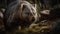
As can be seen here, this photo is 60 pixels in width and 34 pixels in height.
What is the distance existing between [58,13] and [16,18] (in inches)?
40.3

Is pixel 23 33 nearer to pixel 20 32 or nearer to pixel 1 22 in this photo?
pixel 20 32

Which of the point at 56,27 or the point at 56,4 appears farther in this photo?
the point at 56,4

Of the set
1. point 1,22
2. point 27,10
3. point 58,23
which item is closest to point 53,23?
point 58,23

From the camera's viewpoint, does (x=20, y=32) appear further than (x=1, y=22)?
No

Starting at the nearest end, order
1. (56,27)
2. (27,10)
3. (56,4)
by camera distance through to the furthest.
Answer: (56,27) → (27,10) → (56,4)

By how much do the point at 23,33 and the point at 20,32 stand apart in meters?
0.08

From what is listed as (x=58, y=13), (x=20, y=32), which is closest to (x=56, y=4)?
(x=58, y=13)

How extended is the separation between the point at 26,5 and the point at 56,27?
0.88m

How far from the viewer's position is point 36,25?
5180 millimetres

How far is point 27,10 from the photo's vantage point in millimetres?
5227

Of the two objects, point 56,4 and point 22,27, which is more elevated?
point 56,4

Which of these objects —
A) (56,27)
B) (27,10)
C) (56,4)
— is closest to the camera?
(56,27)

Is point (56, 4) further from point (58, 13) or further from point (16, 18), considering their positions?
point (16, 18)

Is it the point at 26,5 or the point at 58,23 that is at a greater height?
the point at 26,5
